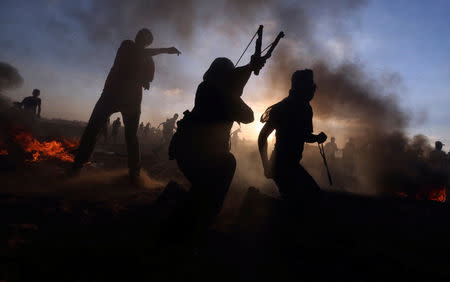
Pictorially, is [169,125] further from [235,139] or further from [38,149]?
[38,149]

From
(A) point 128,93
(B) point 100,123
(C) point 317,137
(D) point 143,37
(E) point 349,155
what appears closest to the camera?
(C) point 317,137

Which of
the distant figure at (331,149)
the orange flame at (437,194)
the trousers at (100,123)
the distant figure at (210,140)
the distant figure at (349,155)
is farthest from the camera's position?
the distant figure at (331,149)

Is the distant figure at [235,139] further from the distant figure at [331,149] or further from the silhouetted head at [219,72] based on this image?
the silhouetted head at [219,72]

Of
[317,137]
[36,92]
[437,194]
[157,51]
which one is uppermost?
[157,51]

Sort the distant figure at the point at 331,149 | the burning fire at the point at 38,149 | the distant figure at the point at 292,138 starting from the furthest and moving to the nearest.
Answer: the distant figure at the point at 331,149, the burning fire at the point at 38,149, the distant figure at the point at 292,138

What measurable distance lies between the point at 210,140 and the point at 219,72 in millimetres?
805

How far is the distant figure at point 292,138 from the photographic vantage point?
3634mm

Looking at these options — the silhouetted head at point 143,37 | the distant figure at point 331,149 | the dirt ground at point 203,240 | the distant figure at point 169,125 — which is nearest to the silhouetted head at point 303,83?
the dirt ground at point 203,240

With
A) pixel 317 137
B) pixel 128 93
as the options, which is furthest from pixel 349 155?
pixel 128 93

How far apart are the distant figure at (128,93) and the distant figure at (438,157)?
2025 cm

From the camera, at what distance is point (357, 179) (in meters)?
18.8

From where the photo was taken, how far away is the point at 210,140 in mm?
2672

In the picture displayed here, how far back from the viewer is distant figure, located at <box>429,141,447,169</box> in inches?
668

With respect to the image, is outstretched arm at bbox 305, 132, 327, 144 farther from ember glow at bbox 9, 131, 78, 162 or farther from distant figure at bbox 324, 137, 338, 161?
distant figure at bbox 324, 137, 338, 161
